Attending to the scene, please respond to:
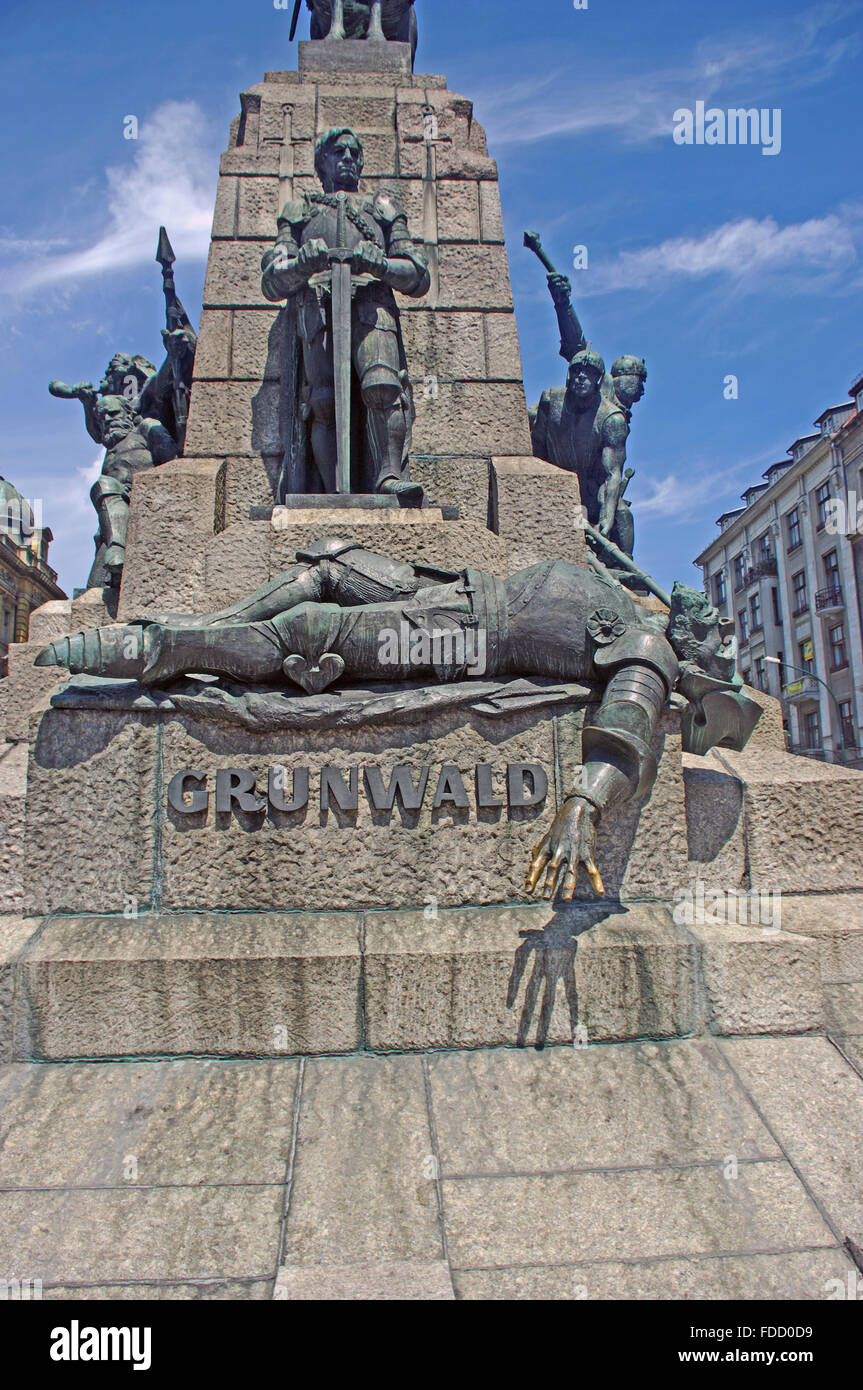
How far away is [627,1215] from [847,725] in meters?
45.4

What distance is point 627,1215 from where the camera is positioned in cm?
340

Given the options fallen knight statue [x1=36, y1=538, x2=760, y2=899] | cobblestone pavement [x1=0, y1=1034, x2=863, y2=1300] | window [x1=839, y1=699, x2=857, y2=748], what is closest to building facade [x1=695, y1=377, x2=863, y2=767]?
window [x1=839, y1=699, x2=857, y2=748]

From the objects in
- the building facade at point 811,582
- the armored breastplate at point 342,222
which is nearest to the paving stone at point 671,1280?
the armored breastplate at point 342,222

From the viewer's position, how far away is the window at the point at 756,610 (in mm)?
54688

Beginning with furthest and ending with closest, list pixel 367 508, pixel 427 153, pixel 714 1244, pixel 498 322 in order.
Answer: pixel 427 153 < pixel 498 322 < pixel 367 508 < pixel 714 1244

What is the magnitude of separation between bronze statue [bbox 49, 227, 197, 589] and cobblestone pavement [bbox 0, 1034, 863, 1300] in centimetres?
515

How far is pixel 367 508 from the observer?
625 centimetres

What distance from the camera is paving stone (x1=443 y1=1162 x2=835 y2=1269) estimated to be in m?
3.28

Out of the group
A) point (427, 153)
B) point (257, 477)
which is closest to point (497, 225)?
point (427, 153)

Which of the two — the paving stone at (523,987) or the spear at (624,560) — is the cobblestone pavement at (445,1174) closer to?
the paving stone at (523,987)

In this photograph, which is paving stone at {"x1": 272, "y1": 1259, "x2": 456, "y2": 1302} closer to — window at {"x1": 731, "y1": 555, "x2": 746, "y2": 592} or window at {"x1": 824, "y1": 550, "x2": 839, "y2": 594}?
window at {"x1": 824, "y1": 550, "x2": 839, "y2": 594}

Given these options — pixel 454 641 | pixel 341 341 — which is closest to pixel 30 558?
pixel 341 341

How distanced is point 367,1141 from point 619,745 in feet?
6.19
